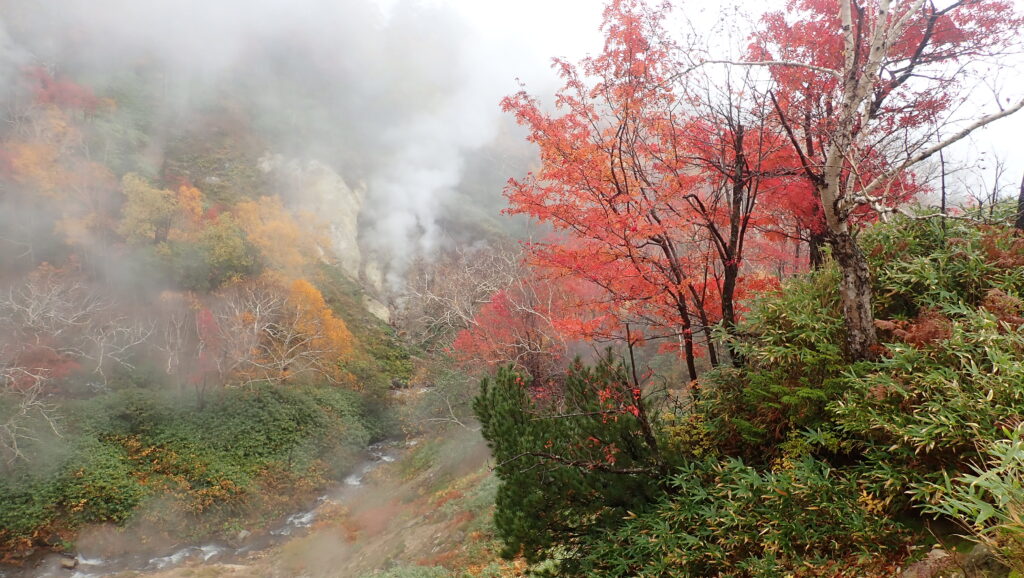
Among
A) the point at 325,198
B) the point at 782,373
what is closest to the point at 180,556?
the point at 782,373

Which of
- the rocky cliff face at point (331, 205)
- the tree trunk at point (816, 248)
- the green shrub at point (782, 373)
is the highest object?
the rocky cliff face at point (331, 205)

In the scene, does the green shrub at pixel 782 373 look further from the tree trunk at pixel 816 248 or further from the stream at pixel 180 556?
the stream at pixel 180 556

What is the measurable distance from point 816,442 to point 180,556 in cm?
1712

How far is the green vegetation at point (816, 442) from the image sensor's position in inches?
122

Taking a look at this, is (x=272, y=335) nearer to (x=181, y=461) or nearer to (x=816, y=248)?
(x=181, y=461)

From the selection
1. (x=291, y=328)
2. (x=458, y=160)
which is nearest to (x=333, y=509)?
(x=291, y=328)

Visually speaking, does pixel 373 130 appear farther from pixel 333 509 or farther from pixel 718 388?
pixel 718 388

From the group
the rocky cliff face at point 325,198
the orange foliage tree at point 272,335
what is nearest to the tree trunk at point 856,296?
the orange foliage tree at point 272,335

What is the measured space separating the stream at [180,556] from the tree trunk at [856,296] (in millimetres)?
16375

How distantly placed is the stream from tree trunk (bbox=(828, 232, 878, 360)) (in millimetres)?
16375

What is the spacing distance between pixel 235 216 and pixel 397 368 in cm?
1316

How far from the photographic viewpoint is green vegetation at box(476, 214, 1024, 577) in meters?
3.11

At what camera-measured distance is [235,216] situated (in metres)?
25.6

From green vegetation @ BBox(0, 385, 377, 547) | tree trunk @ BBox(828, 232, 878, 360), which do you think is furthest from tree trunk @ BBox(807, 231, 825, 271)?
green vegetation @ BBox(0, 385, 377, 547)
